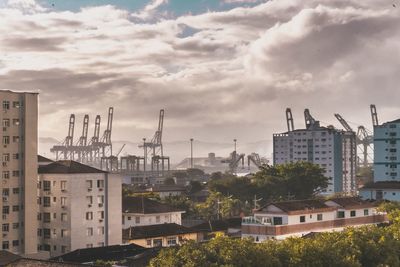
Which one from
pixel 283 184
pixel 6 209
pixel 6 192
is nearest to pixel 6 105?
pixel 6 192

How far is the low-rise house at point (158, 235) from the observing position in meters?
61.3

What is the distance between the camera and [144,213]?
232 feet

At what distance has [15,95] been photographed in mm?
58562

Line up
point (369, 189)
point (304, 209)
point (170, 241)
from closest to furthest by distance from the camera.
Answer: point (304, 209) < point (170, 241) < point (369, 189)

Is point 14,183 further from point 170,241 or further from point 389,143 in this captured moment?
point 389,143

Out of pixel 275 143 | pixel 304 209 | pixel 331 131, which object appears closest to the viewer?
pixel 304 209

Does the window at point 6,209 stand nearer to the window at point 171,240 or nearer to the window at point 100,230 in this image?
the window at point 100,230

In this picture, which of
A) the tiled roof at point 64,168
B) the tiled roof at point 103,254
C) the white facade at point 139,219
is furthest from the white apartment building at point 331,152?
the tiled roof at point 103,254

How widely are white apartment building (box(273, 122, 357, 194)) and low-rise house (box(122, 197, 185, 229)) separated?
301ft

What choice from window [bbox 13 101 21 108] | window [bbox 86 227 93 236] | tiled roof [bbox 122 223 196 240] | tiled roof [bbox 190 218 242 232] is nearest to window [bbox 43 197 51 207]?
window [bbox 86 227 93 236]

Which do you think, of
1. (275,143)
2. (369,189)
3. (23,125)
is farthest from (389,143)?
(23,125)

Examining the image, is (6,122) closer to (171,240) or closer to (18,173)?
(18,173)

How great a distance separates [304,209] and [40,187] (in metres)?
22.8

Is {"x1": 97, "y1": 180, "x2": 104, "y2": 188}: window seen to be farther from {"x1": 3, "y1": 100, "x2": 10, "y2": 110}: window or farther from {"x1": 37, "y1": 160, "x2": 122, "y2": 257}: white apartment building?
{"x1": 3, "y1": 100, "x2": 10, "y2": 110}: window
